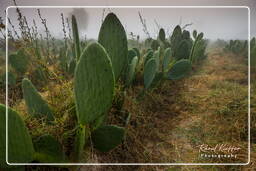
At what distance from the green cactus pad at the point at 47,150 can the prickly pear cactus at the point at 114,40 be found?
0.28 meters

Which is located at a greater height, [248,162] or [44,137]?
[44,137]

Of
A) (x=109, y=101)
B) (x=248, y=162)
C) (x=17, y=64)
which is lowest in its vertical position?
(x=248, y=162)

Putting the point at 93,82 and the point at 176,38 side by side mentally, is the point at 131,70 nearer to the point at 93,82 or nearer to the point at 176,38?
the point at 93,82

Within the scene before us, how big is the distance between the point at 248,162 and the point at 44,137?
0.67 meters

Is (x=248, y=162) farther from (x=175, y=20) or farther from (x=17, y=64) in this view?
(x=17, y=64)

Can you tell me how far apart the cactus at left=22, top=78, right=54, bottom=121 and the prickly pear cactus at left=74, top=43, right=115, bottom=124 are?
18 cm

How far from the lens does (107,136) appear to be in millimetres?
691

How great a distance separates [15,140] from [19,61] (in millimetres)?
704

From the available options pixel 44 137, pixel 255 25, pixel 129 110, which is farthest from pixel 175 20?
pixel 44 137

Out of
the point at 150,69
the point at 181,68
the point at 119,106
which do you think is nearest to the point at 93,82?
the point at 119,106

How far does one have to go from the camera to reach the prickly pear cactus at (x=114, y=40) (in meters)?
0.71

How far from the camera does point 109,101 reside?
0.60 m

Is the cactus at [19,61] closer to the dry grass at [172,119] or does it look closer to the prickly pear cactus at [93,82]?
the dry grass at [172,119]

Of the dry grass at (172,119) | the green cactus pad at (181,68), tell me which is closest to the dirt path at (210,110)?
the dry grass at (172,119)
